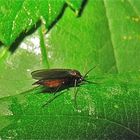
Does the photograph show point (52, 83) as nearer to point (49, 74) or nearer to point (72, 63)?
point (49, 74)

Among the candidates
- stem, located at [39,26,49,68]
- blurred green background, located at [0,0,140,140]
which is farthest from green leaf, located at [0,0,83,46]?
stem, located at [39,26,49,68]

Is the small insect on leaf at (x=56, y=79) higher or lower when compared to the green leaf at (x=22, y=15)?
lower

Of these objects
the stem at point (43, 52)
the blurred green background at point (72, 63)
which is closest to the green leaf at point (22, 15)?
the blurred green background at point (72, 63)

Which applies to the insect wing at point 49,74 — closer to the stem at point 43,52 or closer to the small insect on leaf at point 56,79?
the small insect on leaf at point 56,79

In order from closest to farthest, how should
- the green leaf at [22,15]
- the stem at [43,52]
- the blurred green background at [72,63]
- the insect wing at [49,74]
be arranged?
1. the blurred green background at [72,63]
2. the insect wing at [49,74]
3. the green leaf at [22,15]
4. the stem at [43,52]

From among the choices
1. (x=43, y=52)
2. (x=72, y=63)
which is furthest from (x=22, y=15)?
(x=72, y=63)

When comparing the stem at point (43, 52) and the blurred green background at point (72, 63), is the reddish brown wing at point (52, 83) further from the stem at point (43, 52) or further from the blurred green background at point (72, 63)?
the stem at point (43, 52)

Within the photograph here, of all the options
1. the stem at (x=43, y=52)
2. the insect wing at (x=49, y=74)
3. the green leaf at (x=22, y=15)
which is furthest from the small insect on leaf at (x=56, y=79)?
the stem at (x=43, y=52)

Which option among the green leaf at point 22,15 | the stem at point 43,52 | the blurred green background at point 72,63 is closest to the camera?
the blurred green background at point 72,63

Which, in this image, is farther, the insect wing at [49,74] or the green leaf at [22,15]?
the green leaf at [22,15]
